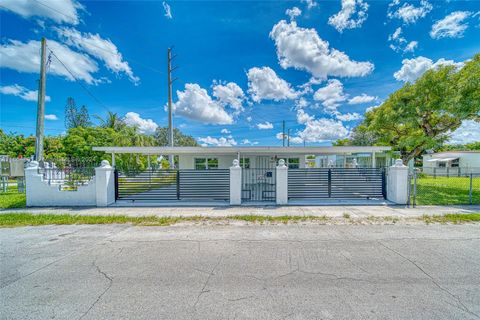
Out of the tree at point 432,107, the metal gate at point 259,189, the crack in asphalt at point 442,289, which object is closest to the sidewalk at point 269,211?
the metal gate at point 259,189

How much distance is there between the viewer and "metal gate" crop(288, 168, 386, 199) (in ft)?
29.1

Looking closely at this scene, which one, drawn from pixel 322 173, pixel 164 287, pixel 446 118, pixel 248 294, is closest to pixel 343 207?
pixel 322 173

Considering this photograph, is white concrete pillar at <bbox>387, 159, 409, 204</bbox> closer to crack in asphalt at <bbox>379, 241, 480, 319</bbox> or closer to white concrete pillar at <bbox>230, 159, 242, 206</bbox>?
crack in asphalt at <bbox>379, 241, 480, 319</bbox>

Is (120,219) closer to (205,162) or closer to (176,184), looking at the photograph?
(176,184)

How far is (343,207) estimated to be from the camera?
25.8 feet

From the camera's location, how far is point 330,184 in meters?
8.96

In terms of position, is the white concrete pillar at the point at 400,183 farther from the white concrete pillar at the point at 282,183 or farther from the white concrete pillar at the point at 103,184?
the white concrete pillar at the point at 103,184

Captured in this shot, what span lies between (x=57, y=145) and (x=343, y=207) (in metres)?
37.4

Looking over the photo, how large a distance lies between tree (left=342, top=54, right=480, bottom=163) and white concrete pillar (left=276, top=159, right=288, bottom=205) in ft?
33.3

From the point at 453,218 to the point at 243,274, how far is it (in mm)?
7106

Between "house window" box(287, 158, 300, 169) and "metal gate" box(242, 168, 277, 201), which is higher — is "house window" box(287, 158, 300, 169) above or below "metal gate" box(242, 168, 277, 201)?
above

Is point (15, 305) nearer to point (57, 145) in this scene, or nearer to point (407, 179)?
point (407, 179)

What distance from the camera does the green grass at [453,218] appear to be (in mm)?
5996

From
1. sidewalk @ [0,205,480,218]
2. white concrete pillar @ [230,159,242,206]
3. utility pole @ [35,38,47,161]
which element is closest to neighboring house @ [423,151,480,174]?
sidewalk @ [0,205,480,218]
